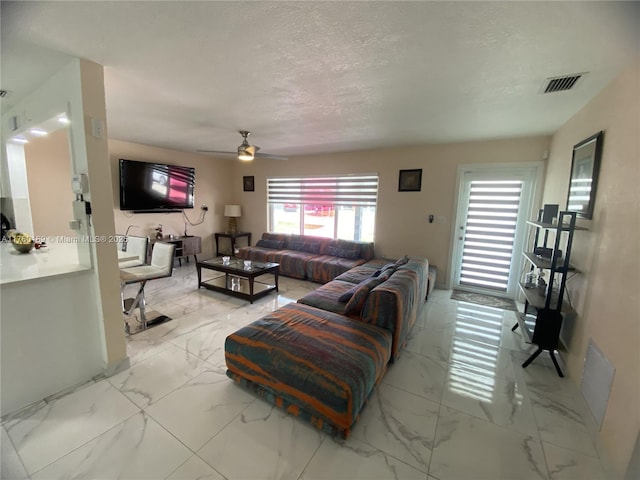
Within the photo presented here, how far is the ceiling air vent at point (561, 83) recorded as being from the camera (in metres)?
1.90

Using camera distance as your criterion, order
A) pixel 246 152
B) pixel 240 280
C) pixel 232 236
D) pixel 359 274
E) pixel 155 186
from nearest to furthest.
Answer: pixel 246 152 < pixel 359 274 < pixel 240 280 < pixel 155 186 < pixel 232 236

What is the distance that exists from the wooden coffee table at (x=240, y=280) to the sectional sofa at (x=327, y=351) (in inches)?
51.4

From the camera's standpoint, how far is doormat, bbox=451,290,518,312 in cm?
369

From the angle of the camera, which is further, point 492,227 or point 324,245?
point 324,245

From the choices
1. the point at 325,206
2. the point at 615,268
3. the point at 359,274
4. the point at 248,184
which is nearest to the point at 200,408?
the point at 359,274

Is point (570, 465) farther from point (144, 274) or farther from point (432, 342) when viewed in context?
point (144, 274)

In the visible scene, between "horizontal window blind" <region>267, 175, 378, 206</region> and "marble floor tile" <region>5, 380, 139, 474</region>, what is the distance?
4231 mm

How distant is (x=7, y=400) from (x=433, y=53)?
11.5 ft

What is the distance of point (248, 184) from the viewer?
6.23 metres

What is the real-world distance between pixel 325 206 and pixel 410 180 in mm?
1749

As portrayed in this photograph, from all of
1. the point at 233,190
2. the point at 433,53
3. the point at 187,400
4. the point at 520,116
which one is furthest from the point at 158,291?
the point at 520,116

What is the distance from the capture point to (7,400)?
168 cm

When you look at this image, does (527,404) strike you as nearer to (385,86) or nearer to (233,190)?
(385,86)

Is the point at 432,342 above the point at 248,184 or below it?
below
